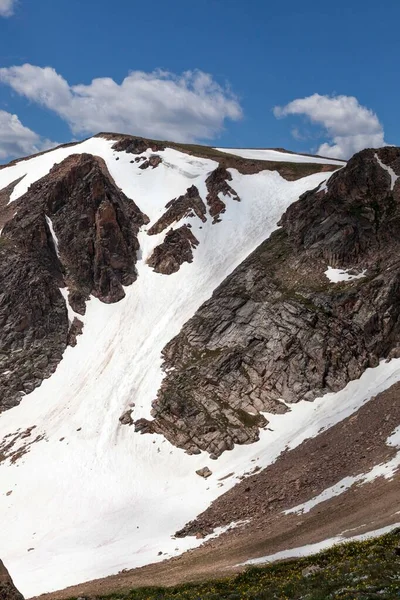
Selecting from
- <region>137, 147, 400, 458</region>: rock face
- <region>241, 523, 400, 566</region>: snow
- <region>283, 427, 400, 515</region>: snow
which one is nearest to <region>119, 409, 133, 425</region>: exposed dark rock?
<region>137, 147, 400, 458</region>: rock face

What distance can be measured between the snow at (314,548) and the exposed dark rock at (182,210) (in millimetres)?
62165

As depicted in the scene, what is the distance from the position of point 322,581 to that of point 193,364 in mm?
41829

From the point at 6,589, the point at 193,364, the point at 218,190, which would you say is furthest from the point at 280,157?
the point at 6,589

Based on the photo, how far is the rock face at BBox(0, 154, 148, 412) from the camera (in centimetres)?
6619

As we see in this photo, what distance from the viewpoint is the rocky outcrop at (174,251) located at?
7650 cm

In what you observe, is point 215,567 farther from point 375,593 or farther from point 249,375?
point 249,375

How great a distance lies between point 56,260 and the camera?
252ft

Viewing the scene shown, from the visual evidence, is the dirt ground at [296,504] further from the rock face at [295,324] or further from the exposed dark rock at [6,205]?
the exposed dark rock at [6,205]

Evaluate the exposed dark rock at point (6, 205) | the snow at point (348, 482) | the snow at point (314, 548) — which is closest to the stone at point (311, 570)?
the snow at point (314, 548)

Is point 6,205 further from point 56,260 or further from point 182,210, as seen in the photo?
point 182,210

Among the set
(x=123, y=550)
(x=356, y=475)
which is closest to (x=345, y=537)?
(x=356, y=475)

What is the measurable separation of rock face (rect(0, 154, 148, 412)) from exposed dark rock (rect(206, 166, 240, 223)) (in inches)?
497

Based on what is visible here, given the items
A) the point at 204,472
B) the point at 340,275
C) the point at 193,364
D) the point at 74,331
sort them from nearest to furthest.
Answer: the point at 204,472, the point at 193,364, the point at 340,275, the point at 74,331

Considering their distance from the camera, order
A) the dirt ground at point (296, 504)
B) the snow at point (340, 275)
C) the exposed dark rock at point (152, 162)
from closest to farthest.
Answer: the dirt ground at point (296, 504) < the snow at point (340, 275) < the exposed dark rock at point (152, 162)
